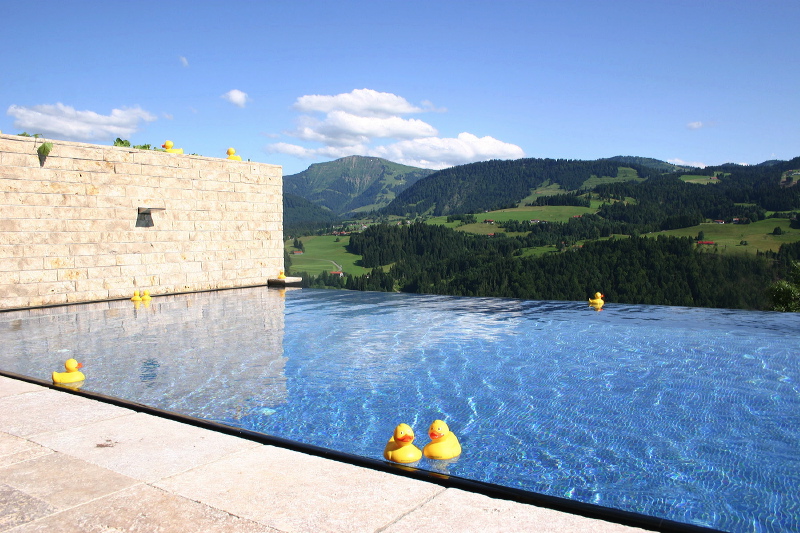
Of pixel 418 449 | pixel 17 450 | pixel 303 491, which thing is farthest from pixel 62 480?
pixel 418 449

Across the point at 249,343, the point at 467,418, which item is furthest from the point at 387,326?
the point at 467,418

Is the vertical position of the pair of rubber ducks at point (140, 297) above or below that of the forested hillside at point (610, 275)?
above

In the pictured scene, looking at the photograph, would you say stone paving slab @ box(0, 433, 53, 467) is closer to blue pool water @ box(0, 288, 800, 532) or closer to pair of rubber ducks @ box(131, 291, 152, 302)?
blue pool water @ box(0, 288, 800, 532)

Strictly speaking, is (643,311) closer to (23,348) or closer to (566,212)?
(23,348)

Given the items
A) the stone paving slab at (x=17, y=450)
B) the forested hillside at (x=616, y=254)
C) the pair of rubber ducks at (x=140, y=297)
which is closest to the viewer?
the stone paving slab at (x=17, y=450)

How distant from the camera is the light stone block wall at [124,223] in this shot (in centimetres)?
1410

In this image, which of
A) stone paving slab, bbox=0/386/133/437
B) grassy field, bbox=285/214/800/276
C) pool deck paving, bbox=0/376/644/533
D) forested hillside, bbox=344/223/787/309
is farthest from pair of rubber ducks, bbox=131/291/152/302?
grassy field, bbox=285/214/800/276

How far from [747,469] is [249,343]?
812 centimetres

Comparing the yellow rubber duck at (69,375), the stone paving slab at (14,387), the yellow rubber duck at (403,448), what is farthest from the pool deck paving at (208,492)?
the yellow rubber duck at (69,375)

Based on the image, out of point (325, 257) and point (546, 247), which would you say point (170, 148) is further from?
point (325, 257)

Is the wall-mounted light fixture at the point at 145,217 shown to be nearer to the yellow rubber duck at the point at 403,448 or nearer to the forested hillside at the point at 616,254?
the yellow rubber duck at the point at 403,448

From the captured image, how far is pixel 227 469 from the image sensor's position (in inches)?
152

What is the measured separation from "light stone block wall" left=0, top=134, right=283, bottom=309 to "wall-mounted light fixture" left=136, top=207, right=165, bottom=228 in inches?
4.1

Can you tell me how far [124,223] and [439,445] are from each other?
573 inches
